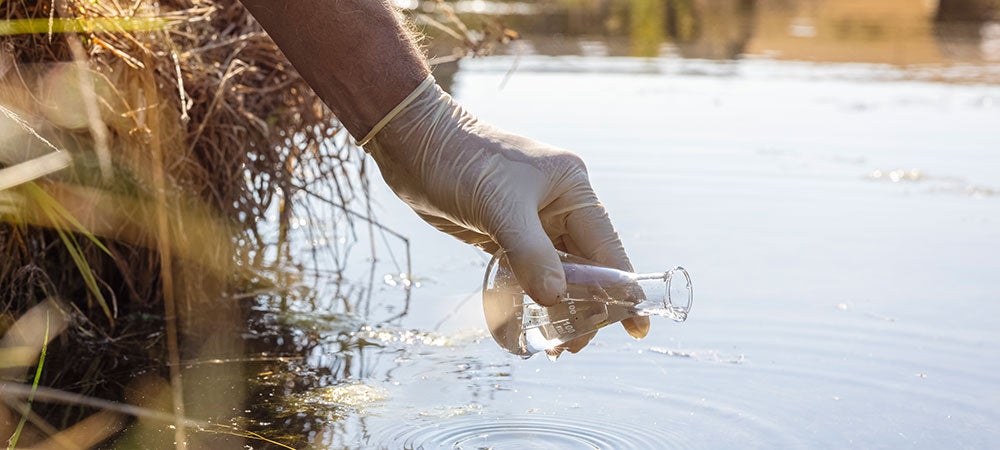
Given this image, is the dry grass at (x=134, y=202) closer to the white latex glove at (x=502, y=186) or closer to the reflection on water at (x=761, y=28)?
the white latex glove at (x=502, y=186)

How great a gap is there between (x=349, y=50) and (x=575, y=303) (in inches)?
25.7

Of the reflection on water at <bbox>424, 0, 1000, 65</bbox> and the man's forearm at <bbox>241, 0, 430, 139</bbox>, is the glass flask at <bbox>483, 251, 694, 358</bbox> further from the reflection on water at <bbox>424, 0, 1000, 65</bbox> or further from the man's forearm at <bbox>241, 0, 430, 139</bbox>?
the reflection on water at <bbox>424, 0, 1000, 65</bbox>

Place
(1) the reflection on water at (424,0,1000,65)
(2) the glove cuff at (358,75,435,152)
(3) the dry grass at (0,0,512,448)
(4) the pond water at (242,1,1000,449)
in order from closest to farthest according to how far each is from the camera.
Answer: (2) the glove cuff at (358,75,435,152) → (4) the pond water at (242,1,1000,449) → (3) the dry grass at (0,0,512,448) → (1) the reflection on water at (424,0,1000,65)

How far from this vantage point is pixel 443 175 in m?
2.39

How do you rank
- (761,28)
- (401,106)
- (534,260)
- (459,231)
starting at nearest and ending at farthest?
(534,260) → (401,106) → (459,231) → (761,28)

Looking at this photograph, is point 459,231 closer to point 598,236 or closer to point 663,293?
point 598,236

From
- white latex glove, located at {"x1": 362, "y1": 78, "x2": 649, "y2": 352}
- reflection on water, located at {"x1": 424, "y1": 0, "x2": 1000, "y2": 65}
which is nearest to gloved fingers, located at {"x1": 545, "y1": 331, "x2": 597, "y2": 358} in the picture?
white latex glove, located at {"x1": 362, "y1": 78, "x2": 649, "y2": 352}

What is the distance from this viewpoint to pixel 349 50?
2.32 metres

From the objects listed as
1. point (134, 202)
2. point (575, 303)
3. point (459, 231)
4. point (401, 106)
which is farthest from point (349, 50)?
point (134, 202)

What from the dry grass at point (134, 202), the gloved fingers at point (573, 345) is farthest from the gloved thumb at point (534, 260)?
the dry grass at point (134, 202)

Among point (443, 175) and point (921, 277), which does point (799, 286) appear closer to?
point (921, 277)

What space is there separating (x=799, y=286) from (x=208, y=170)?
1777 mm

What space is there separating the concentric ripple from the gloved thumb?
1.16 feet

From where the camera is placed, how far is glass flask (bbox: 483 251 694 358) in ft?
7.52
